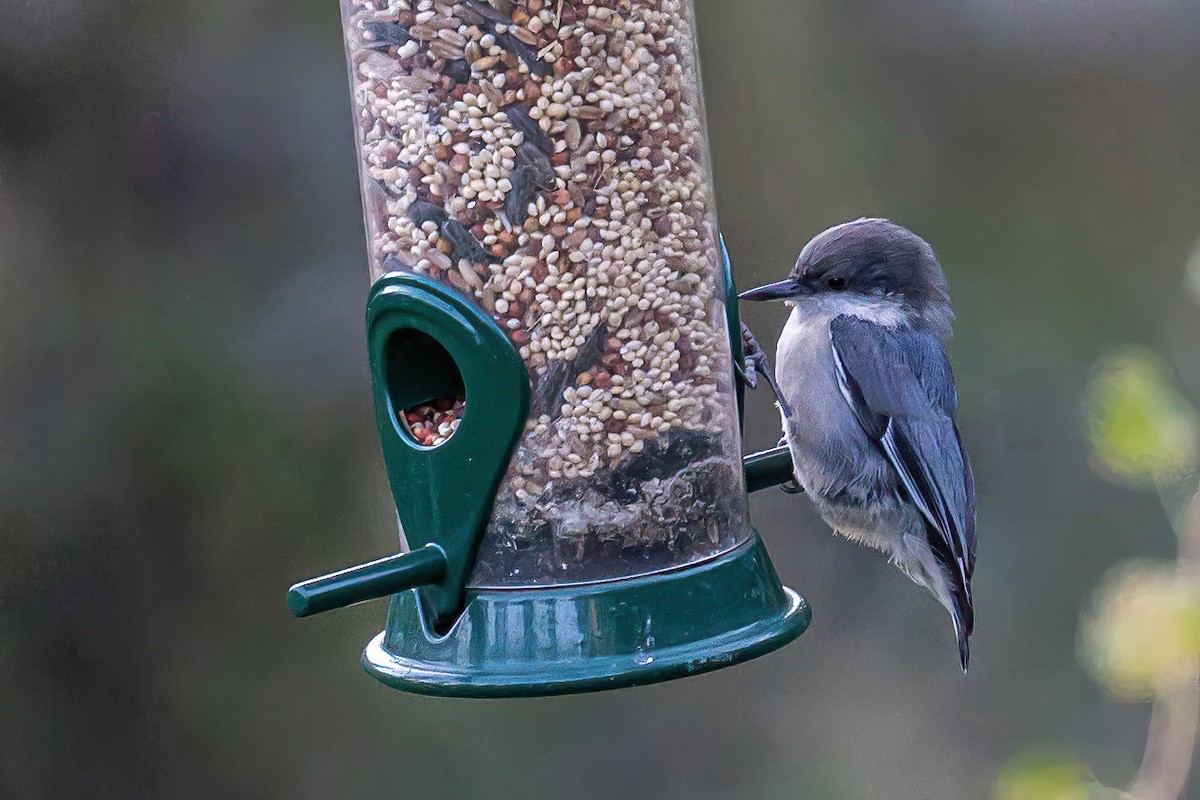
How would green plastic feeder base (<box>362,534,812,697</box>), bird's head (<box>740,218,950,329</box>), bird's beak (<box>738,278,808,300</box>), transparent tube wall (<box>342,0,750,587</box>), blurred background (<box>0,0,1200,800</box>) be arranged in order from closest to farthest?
1. green plastic feeder base (<box>362,534,812,697</box>)
2. transparent tube wall (<box>342,0,750,587</box>)
3. bird's beak (<box>738,278,808,300</box>)
4. bird's head (<box>740,218,950,329</box>)
5. blurred background (<box>0,0,1200,800</box>)

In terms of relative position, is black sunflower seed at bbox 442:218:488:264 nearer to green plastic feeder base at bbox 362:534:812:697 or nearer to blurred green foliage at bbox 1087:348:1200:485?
green plastic feeder base at bbox 362:534:812:697

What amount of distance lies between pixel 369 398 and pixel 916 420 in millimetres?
1805

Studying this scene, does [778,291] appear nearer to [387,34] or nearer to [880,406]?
[880,406]

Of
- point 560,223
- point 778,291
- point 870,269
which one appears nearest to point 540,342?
point 560,223

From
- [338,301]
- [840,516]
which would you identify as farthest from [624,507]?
[338,301]

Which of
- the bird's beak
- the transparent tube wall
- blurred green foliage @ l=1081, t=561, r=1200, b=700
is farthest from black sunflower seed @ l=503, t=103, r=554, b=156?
blurred green foliage @ l=1081, t=561, r=1200, b=700

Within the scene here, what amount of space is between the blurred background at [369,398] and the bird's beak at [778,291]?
121 cm

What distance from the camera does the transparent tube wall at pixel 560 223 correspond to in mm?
2861

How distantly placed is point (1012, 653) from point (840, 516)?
1.86m

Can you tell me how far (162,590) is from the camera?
495 centimetres

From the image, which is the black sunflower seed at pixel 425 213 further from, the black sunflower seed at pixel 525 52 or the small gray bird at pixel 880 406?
the small gray bird at pixel 880 406

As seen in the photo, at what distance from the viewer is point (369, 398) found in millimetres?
4871

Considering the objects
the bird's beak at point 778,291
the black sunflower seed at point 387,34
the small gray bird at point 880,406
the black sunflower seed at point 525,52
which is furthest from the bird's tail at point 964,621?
the black sunflower seed at point 387,34

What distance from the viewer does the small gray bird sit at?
375cm
